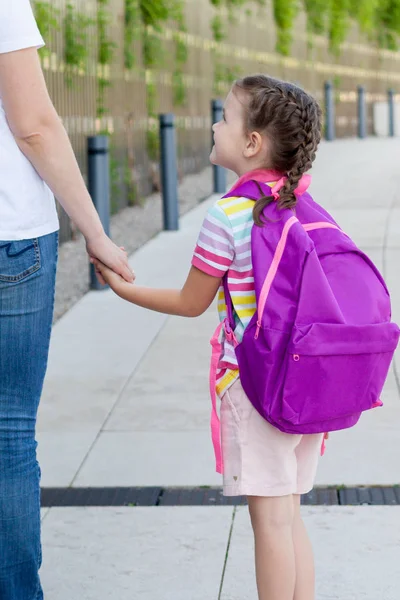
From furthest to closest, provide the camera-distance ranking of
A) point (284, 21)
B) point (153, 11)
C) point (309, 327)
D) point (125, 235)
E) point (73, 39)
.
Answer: point (284, 21), point (153, 11), point (125, 235), point (73, 39), point (309, 327)

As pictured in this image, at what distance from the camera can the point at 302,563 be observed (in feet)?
9.22

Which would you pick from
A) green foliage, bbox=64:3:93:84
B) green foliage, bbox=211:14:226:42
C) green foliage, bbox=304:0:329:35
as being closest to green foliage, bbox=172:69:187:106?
green foliage, bbox=211:14:226:42

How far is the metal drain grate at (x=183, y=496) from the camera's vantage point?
13.3 ft

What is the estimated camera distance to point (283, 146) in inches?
104

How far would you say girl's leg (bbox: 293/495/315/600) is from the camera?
281 cm

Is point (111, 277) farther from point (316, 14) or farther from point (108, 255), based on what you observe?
point (316, 14)

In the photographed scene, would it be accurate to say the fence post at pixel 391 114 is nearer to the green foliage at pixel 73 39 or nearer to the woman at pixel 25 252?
the green foliage at pixel 73 39

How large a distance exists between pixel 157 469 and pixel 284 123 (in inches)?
82.9

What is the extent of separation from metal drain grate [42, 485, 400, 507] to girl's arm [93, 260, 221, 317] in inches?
55.0

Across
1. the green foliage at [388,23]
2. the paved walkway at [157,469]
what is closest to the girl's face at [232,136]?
the paved walkway at [157,469]

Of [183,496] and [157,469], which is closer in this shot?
[183,496]

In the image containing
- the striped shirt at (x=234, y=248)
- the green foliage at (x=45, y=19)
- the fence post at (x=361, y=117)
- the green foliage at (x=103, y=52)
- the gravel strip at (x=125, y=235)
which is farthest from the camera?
the fence post at (x=361, y=117)

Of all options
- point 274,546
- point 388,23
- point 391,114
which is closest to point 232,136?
point 274,546

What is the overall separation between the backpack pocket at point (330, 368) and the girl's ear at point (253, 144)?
0.43 meters
